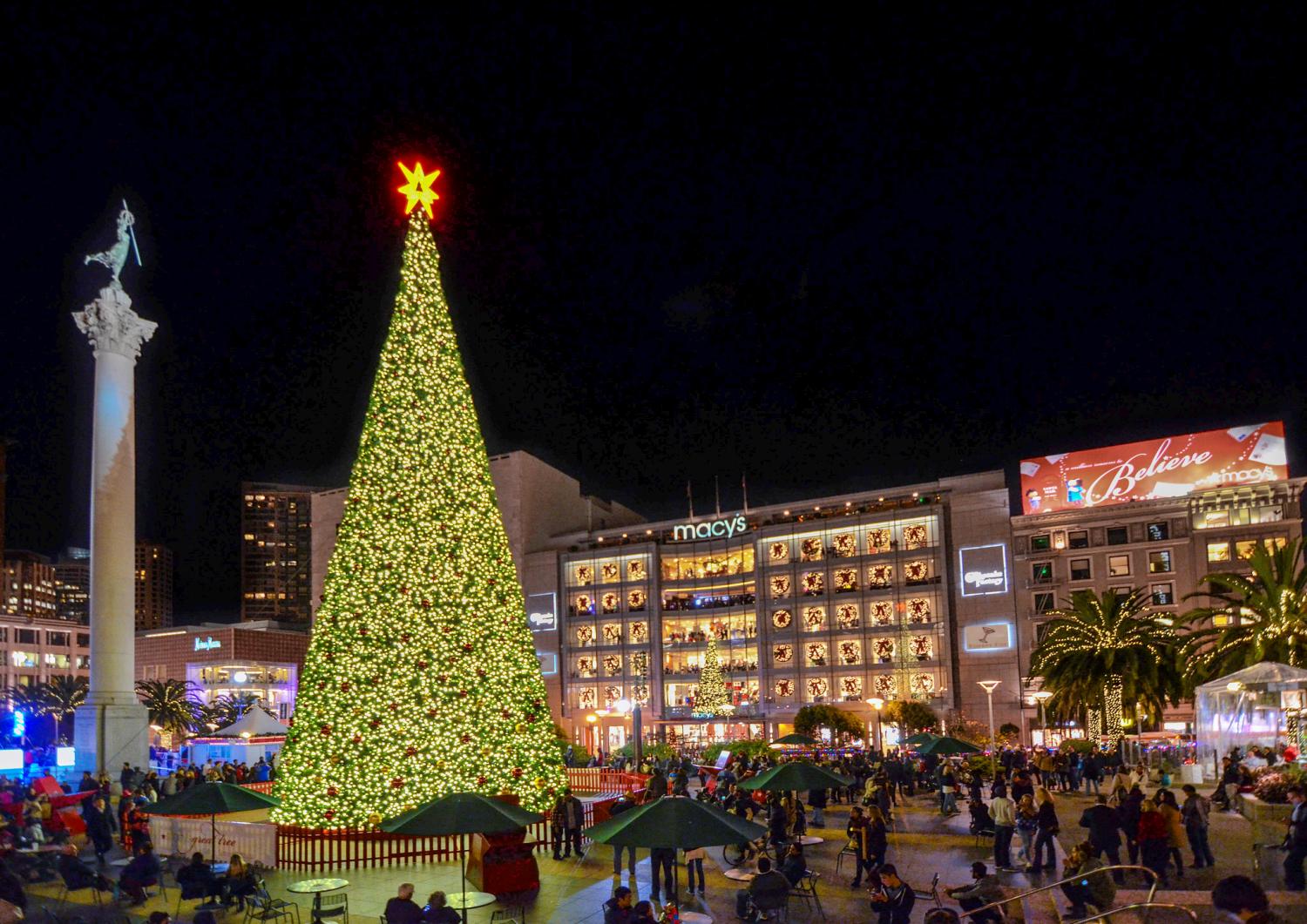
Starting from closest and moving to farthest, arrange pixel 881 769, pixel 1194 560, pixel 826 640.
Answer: pixel 881 769 → pixel 1194 560 → pixel 826 640

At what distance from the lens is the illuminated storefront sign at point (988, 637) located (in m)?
71.5

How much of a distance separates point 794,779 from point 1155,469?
60746 mm

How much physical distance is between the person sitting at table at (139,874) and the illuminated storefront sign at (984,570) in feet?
209

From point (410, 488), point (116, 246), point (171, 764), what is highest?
point (116, 246)

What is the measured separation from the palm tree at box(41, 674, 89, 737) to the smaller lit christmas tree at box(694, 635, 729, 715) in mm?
54700

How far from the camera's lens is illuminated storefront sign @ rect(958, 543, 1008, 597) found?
7250 centimetres

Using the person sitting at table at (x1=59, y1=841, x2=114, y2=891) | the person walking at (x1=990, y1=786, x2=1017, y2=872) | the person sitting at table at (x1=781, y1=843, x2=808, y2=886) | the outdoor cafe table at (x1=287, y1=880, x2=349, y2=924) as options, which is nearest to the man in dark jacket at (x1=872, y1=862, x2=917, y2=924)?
the person sitting at table at (x1=781, y1=843, x2=808, y2=886)

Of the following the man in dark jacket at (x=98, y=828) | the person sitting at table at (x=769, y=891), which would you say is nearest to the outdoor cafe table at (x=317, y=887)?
the person sitting at table at (x=769, y=891)

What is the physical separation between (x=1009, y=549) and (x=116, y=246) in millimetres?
57790

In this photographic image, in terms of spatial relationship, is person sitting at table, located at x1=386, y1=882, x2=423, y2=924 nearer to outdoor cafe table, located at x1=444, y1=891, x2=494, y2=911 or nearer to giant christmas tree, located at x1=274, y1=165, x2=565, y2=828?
outdoor cafe table, located at x1=444, y1=891, x2=494, y2=911

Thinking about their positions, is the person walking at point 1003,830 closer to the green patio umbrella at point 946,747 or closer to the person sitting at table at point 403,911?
the green patio umbrella at point 946,747

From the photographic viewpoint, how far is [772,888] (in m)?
14.3

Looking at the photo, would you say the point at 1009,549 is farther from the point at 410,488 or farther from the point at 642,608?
the point at 410,488

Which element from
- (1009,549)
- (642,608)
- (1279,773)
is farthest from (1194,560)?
(1279,773)
